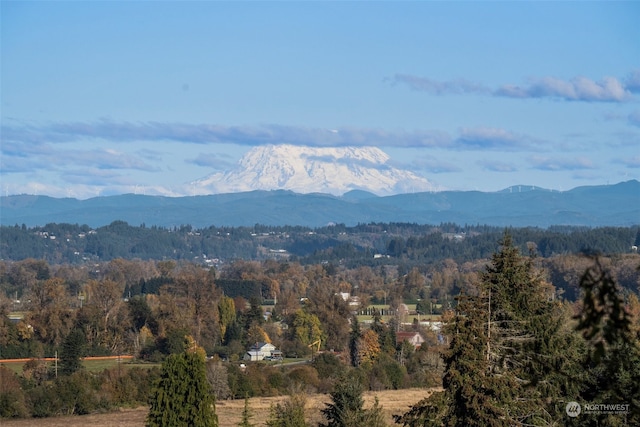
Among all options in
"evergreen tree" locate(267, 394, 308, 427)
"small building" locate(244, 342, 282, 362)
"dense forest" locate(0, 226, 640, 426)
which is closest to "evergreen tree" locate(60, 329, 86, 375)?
"dense forest" locate(0, 226, 640, 426)

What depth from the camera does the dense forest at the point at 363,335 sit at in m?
17.6

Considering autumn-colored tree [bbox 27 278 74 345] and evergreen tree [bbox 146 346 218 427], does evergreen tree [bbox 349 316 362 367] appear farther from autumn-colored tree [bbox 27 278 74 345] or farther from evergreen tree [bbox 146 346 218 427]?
evergreen tree [bbox 146 346 218 427]

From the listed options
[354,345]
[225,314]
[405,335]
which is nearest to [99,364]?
[354,345]

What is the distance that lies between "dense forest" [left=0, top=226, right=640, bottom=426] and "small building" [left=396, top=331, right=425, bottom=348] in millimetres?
405

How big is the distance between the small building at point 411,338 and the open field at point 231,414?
1890cm

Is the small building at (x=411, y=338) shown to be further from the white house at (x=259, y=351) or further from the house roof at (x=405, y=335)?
the white house at (x=259, y=351)

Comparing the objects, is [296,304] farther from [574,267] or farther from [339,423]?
[339,423]

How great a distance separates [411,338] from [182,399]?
4627 centimetres

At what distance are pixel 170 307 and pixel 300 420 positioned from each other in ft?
158

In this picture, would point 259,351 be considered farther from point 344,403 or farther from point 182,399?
point 182,399

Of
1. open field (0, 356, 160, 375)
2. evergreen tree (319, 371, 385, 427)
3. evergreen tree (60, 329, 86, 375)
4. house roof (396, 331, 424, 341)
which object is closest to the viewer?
evergreen tree (319, 371, 385, 427)

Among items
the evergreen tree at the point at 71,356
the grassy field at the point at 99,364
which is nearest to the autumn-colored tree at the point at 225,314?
the grassy field at the point at 99,364

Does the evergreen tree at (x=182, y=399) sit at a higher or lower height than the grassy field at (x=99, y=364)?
higher

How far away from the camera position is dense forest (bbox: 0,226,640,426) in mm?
17609
